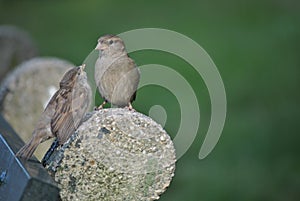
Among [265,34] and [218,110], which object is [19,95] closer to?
[218,110]

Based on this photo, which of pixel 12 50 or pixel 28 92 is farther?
pixel 12 50

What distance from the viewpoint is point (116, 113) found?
3.48 m

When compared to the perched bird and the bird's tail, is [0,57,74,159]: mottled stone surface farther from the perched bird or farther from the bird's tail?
the bird's tail

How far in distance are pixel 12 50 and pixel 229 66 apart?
4025 mm

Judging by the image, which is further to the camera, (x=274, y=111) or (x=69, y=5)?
(x=69, y=5)

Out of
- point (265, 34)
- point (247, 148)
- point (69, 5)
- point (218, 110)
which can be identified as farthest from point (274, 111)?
point (69, 5)

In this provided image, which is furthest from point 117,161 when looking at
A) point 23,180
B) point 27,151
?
point 23,180

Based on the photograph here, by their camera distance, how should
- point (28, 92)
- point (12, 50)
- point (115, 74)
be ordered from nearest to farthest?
point (115, 74)
point (28, 92)
point (12, 50)

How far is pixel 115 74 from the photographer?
420cm

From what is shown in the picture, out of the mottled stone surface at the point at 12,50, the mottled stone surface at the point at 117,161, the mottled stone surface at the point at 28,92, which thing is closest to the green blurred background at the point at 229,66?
the mottled stone surface at the point at 12,50

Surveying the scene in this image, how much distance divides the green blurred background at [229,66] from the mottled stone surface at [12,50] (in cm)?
154

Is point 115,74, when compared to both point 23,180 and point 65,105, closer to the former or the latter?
point 65,105

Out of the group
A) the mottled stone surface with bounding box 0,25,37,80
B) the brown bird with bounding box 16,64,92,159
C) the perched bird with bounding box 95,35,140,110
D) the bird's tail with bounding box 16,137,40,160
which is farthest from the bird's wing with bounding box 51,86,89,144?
the mottled stone surface with bounding box 0,25,37,80

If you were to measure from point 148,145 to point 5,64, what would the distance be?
6649 mm
